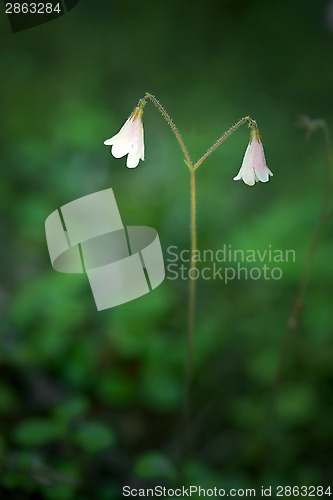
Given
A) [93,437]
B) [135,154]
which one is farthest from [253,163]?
[93,437]

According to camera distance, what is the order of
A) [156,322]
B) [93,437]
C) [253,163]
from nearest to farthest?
[253,163]
[93,437]
[156,322]

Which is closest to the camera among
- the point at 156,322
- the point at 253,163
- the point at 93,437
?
the point at 253,163

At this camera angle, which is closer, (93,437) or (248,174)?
(248,174)

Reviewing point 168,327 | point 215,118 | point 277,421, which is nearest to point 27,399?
point 168,327

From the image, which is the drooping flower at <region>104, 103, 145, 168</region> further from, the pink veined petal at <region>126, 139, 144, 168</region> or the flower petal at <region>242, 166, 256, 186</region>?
the flower petal at <region>242, 166, 256, 186</region>

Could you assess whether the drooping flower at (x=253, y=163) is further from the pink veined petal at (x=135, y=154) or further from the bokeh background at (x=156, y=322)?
the bokeh background at (x=156, y=322)

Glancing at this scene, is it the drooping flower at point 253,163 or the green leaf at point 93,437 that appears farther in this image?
the green leaf at point 93,437

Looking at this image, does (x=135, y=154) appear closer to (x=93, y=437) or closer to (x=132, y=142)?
(x=132, y=142)

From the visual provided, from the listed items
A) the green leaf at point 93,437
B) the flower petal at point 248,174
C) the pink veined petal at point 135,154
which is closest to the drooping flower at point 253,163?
the flower petal at point 248,174

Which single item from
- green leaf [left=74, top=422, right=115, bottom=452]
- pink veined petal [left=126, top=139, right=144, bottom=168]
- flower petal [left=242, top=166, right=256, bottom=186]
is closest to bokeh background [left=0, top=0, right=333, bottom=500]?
green leaf [left=74, top=422, right=115, bottom=452]
